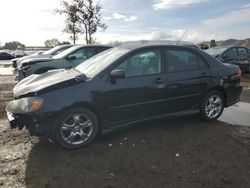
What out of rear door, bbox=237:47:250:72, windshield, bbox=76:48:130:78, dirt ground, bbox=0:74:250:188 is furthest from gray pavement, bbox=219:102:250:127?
rear door, bbox=237:47:250:72

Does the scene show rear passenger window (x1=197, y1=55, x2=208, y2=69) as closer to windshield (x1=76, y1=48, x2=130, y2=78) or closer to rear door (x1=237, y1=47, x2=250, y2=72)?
windshield (x1=76, y1=48, x2=130, y2=78)

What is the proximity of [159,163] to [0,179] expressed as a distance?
221 cm

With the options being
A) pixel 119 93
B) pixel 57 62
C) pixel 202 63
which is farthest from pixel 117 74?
pixel 57 62

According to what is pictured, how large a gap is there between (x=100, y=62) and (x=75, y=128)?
1406 millimetres

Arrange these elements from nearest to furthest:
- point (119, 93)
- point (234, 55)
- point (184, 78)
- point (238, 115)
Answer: point (119, 93) → point (184, 78) → point (238, 115) → point (234, 55)

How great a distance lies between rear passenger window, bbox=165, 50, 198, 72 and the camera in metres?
5.73

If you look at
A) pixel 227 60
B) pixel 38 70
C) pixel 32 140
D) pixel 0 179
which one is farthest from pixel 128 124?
pixel 227 60

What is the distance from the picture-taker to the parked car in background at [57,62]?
10.1 m

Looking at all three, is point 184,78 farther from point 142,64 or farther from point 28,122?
point 28,122

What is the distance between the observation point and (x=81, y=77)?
16.4 ft

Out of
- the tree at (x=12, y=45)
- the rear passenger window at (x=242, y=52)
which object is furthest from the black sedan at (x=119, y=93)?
the tree at (x=12, y=45)

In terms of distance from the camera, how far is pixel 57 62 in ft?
34.0

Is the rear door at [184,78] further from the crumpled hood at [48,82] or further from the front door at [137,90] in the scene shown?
the crumpled hood at [48,82]

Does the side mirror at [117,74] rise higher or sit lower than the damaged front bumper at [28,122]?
higher
